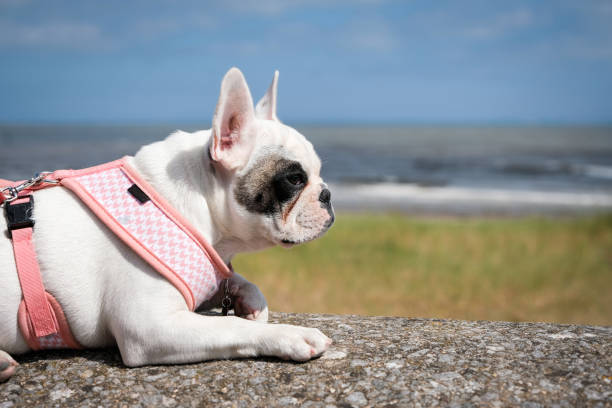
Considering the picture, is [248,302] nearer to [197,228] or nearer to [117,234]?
[197,228]

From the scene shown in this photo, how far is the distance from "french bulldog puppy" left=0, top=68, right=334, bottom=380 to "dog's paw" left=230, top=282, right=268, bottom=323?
1.5 inches

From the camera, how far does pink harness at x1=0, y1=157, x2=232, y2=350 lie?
2697mm

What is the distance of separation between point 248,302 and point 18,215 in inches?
58.4

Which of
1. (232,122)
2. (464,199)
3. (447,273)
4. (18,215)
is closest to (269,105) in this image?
(232,122)

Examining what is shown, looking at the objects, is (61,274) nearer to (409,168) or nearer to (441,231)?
(441,231)

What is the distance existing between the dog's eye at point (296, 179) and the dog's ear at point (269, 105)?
2.44 ft

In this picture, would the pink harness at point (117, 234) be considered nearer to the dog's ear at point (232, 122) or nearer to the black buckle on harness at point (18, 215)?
the black buckle on harness at point (18, 215)

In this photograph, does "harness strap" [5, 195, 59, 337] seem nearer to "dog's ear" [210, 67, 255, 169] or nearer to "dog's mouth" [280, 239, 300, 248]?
"dog's ear" [210, 67, 255, 169]

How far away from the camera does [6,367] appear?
8.64 feet

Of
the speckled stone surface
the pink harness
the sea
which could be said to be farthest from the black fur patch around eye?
the sea

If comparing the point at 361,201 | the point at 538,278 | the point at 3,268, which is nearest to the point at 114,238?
the point at 3,268

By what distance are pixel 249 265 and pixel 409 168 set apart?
26.6m

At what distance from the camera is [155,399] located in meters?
2.49

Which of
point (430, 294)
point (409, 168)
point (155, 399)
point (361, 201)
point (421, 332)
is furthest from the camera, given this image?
point (409, 168)
